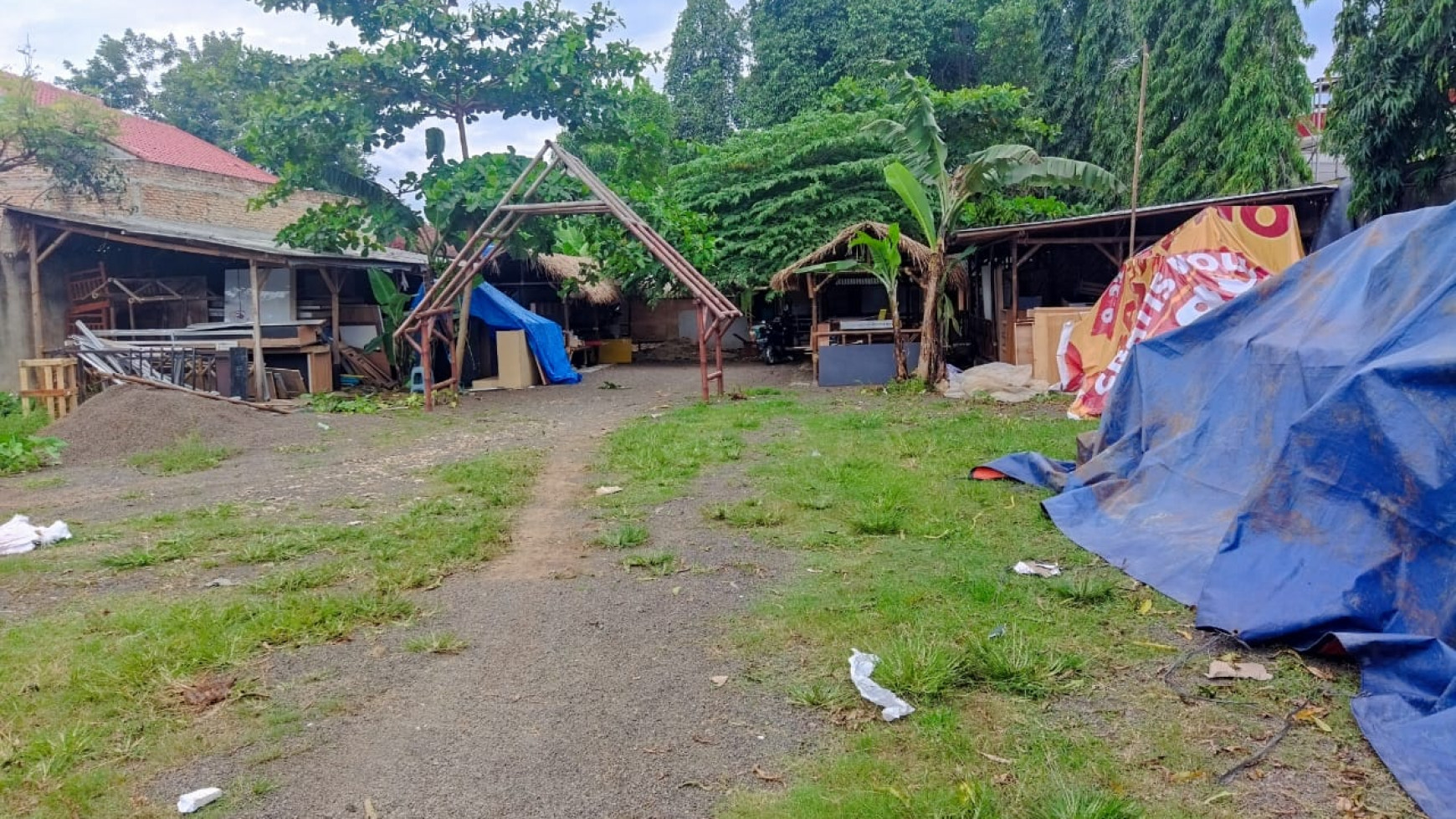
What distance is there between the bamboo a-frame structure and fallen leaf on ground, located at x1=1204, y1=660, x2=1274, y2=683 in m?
10.0

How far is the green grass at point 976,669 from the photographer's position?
2908 mm

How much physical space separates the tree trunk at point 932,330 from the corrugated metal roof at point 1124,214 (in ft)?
4.32

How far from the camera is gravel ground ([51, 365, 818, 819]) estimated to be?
3.06 meters

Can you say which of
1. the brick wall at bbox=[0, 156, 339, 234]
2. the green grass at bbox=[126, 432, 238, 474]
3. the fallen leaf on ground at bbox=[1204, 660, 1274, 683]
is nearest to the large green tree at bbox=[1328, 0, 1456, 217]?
the fallen leaf on ground at bbox=[1204, 660, 1274, 683]

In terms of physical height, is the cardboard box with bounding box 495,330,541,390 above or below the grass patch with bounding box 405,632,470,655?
above

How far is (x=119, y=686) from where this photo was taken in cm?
386

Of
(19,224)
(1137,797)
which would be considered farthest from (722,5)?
(1137,797)

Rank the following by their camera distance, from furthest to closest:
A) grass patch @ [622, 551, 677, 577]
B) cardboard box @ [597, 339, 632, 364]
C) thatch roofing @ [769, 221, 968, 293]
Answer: cardboard box @ [597, 339, 632, 364], thatch roofing @ [769, 221, 968, 293], grass patch @ [622, 551, 677, 577]

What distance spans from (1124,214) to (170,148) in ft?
85.5

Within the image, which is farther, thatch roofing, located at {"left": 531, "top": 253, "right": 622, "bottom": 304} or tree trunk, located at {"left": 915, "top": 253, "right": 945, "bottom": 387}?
thatch roofing, located at {"left": 531, "top": 253, "right": 622, "bottom": 304}

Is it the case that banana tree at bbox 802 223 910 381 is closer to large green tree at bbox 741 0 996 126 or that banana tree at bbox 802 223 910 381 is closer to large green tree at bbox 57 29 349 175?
large green tree at bbox 741 0 996 126

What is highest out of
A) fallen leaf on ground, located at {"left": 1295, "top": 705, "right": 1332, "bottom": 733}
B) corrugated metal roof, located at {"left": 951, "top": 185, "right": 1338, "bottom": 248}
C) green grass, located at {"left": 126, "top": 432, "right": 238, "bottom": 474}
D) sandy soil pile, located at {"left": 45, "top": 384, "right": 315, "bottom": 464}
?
corrugated metal roof, located at {"left": 951, "top": 185, "right": 1338, "bottom": 248}

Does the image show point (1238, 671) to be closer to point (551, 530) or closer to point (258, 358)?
point (551, 530)

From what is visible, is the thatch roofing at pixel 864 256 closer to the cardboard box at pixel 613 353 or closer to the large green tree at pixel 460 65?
the large green tree at pixel 460 65
